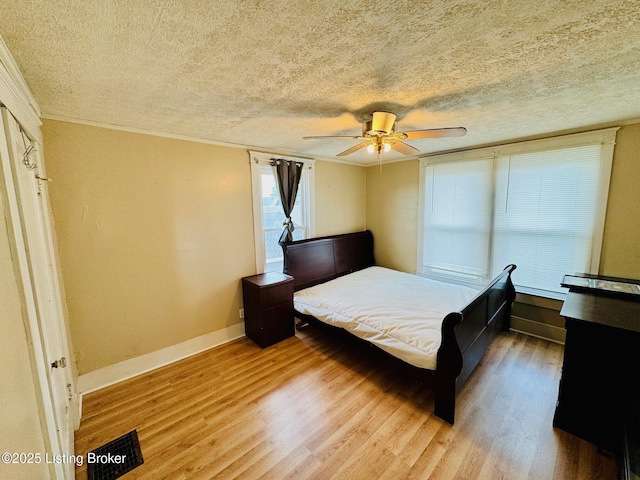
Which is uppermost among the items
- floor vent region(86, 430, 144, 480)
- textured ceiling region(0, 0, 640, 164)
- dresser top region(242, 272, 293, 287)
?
textured ceiling region(0, 0, 640, 164)

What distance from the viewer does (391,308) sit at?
265cm

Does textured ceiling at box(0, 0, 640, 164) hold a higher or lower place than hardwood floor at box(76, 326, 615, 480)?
higher

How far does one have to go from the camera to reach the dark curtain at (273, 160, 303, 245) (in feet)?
10.9

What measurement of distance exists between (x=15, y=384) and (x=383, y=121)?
7.44ft

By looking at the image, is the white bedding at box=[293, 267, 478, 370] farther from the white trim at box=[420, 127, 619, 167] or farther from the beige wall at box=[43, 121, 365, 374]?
the white trim at box=[420, 127, 619, 167]

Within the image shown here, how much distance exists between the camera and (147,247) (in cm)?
250

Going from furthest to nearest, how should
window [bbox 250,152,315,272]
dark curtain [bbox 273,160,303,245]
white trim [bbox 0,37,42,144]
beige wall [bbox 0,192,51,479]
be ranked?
dark curtain [bbox 273,160,303,245] < window [bbox 250,152,315,272] < white trim [bbox 0,37,42,144] < beige wall [bbox 0,192,51,479]

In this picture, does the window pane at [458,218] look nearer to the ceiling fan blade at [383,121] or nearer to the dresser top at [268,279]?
the ceiling fan blade at [383,121]

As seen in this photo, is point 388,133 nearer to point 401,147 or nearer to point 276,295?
point 401,147

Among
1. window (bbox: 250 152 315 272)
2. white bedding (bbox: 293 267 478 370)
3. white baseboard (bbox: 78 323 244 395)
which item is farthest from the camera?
window (bbox: 250 152 315 272)

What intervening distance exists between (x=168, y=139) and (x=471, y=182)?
144 inches

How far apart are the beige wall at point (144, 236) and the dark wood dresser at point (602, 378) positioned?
3093 millimetres

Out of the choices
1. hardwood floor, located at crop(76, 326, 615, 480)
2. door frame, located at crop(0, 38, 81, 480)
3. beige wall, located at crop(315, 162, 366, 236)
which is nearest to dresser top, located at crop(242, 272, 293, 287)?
hardwood floor, located at crop(76, 326, 615, 480)

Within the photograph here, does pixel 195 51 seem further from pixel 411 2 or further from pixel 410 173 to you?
pixel 410 173
